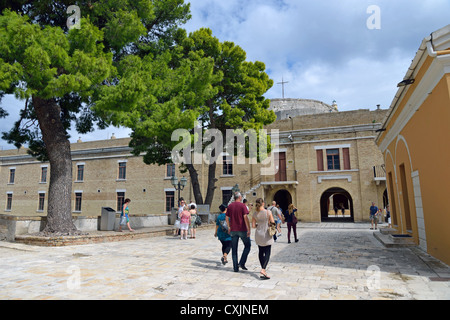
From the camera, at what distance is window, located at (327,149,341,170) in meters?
23.0

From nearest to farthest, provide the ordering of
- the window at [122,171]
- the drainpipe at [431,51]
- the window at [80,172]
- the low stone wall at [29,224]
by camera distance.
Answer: the drainpipe at [431,51], the low stone wall at [29,224], the window at [122,171], the window at [80,172]

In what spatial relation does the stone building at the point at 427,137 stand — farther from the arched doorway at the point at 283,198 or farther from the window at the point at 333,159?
the arched doorway at the point at 283,198

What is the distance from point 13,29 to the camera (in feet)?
27.4

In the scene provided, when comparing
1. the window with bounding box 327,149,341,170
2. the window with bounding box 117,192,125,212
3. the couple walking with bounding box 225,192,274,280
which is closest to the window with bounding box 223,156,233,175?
the window with bounding box 327,149,341,170

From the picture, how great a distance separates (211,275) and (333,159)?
19404 millimetres

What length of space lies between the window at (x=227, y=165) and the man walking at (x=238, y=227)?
19154 mm

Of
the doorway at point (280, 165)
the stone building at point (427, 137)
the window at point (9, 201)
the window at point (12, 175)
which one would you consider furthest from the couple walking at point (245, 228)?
the window at point (9, 201)

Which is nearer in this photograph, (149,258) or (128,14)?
(149,258)

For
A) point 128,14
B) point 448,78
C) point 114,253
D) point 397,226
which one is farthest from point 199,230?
point 448,78

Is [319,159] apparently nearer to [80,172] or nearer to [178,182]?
[178,182]

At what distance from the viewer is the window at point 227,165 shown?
2570 centimetres

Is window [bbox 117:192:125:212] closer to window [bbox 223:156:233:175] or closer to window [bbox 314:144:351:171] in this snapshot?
window [bbox 223:156:233:175]
